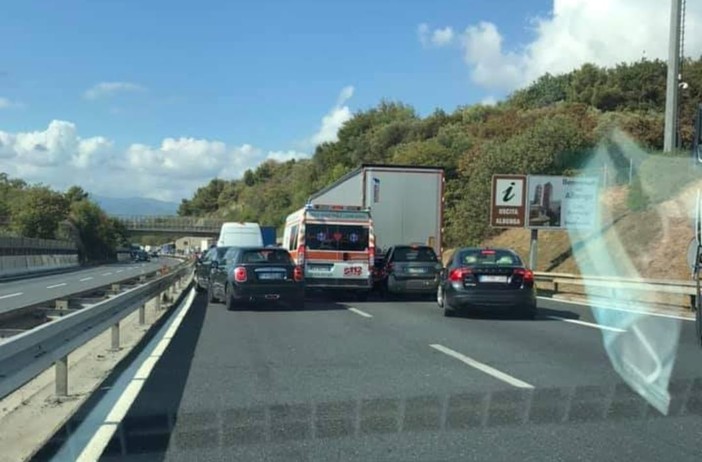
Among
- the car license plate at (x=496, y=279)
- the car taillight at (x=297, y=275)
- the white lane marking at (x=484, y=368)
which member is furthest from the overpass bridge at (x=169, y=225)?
the white lane marking at (x=484, y=368)

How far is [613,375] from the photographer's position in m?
9.05

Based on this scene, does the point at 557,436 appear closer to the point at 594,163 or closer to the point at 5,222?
the point at 594,163

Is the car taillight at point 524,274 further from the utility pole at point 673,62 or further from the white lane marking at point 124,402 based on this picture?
the utility pole at point 673,62

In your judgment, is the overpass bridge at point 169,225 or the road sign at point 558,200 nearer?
the road sign at point 558,200

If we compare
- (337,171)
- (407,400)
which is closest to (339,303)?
(407,400)

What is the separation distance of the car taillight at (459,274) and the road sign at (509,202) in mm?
14173

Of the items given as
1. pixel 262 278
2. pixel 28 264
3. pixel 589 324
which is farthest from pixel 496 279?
pixel 28 264

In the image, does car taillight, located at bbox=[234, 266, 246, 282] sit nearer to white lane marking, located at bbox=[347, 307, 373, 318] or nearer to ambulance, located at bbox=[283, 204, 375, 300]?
white lane marking, located at bbox=[347, 307, 373, 318]

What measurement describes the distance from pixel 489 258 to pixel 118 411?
1060 centimetres

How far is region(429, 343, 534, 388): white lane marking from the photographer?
848 cm

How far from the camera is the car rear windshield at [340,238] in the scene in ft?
69.2

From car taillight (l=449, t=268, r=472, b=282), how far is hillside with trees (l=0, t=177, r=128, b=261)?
6628 centimetres

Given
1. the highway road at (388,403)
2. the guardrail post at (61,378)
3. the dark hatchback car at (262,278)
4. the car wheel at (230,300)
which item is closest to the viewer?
the highway road at (388,403)

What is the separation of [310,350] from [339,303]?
31.2 feet
